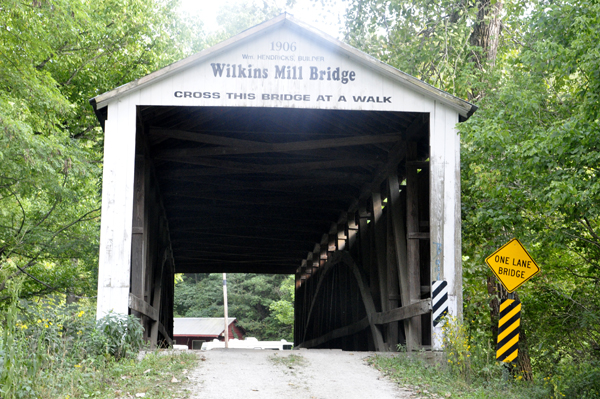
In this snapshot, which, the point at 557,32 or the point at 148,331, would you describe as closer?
the point at 557,32

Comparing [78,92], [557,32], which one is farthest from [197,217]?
[557,32]

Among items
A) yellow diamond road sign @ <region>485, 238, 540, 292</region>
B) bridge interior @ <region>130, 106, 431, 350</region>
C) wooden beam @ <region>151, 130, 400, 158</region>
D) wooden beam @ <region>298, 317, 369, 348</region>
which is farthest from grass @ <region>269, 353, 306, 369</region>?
wooden beam @ <region>298, 317, 369, 348</region>

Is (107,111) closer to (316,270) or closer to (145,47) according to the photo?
(145,47)

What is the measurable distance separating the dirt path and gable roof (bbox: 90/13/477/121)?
3764 millimetres

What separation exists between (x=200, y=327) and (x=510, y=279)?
33.0 meters

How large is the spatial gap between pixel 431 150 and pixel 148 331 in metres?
7.29

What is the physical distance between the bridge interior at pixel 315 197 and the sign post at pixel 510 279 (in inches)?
55.4

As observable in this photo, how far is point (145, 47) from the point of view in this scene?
16.3m

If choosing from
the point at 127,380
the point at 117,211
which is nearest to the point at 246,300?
the point at 117,211

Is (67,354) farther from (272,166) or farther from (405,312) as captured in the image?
(272,166)

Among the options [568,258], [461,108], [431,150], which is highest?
[461,108]

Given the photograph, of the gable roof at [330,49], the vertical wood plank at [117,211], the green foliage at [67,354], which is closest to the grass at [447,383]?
the green foliage at [67,354]

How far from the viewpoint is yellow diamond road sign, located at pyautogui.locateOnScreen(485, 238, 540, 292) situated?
299 inches

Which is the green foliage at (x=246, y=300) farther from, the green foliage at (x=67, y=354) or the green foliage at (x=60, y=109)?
the green foliage at (x=67, y=354)
